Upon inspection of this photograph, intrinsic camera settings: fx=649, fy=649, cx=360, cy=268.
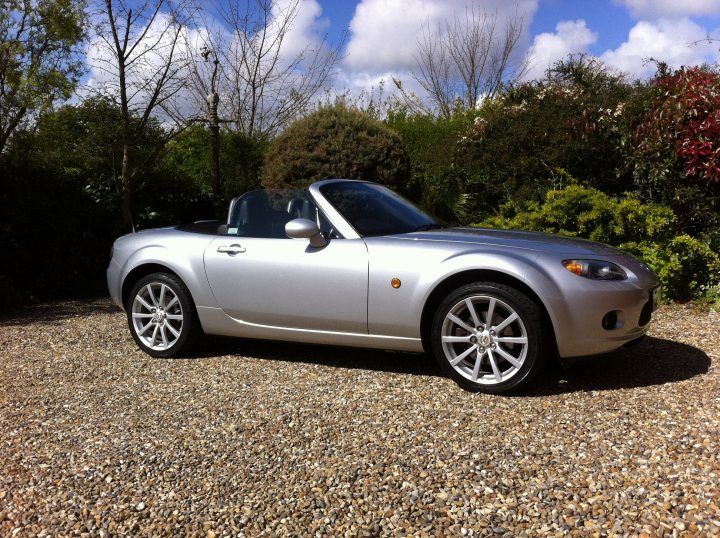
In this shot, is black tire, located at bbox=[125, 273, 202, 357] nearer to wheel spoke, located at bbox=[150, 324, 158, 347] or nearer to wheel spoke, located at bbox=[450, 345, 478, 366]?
wheel spoke, located at bbox=[150, 324, 158, 347]

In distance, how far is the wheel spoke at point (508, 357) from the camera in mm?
3885

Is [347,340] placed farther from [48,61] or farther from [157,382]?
[48,61]

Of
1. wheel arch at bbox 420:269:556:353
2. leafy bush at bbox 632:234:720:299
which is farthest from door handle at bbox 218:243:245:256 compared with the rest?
leafy bush at bbox 632:234:720:299

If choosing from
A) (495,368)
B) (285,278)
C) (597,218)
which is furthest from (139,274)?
(597,218)

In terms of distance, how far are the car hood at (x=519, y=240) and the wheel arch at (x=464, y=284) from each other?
0.77 ft

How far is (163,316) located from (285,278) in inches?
48.7

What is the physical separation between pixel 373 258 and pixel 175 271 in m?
1.71

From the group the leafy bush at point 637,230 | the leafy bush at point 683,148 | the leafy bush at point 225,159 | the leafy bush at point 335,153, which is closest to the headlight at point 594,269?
the leafy bush at point 637,230

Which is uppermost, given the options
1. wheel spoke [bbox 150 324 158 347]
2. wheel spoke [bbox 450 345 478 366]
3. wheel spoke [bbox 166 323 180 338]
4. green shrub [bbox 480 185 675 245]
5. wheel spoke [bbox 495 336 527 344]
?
green shrub [bbox 480 185 675 245]

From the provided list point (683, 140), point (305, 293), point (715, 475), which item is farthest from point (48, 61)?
point (715, 475)

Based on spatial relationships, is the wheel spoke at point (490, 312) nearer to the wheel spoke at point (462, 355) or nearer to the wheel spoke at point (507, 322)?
the wheel spoke at point (507, 322)

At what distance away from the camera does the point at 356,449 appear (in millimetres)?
3189

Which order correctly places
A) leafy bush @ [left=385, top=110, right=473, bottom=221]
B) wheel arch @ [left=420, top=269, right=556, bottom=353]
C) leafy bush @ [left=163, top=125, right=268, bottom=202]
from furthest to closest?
leafy bush @ [left=163, top=125, right=268, bottom=202] < leafy bush @ [left=385, top=110, right=473, bottom=221] < wheel arch @ [left=420, top=269, right=556, bottom=353]

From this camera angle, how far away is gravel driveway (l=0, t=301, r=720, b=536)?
2561 mm
